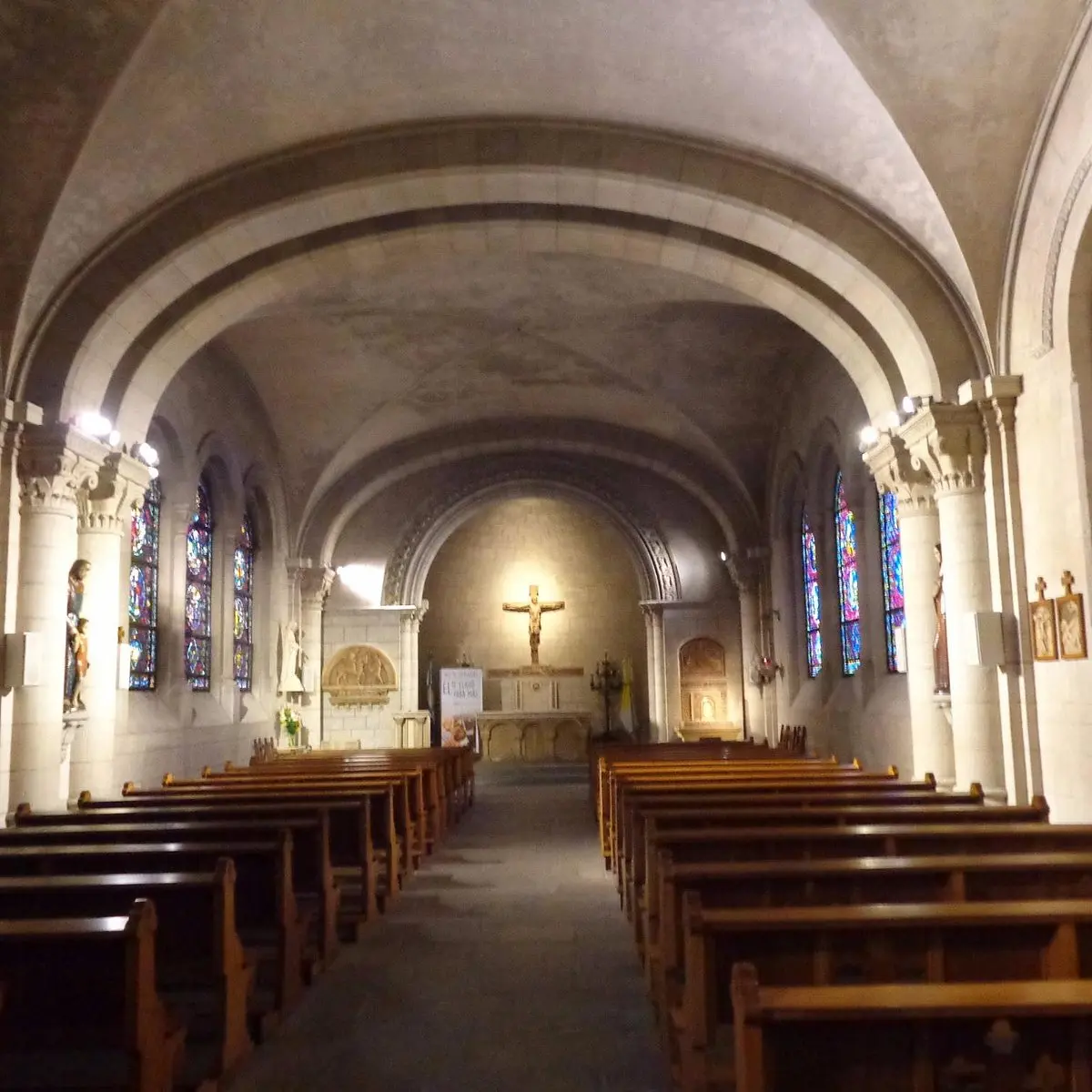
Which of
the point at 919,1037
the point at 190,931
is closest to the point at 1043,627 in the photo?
the point at 919,1037

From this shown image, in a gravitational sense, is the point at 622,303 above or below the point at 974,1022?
above

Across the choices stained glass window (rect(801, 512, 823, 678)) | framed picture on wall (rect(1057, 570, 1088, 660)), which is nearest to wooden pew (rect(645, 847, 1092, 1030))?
framed picture on wall (rect(1057, 570, 1088, 660))

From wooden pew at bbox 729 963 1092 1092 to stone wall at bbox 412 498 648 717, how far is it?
21090 millimetres

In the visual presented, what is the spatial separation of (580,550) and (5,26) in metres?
18.2

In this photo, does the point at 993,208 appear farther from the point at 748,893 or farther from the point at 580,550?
the point at 580,550

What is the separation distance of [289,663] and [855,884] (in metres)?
14.2

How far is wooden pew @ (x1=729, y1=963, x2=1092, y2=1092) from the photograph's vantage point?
2.45 meters

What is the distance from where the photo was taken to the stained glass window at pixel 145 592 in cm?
1284

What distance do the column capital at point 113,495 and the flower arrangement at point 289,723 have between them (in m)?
7.42

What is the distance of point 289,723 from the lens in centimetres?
1714

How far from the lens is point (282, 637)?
17531 mm

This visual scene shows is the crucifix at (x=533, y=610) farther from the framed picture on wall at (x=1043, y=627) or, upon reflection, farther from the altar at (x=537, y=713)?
the framed picture on wall at (x=1043, y=627)

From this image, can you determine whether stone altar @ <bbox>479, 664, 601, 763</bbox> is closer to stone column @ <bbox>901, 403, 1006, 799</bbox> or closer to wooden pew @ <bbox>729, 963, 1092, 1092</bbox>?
stone column @ <bbox>901, 403, 1006, 799</bbox>

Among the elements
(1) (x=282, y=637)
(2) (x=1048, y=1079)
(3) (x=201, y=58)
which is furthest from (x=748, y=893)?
(1) (x=282, y=637)
